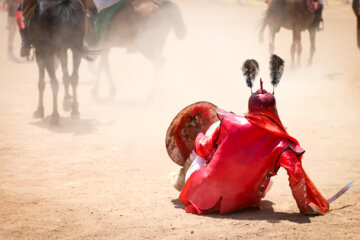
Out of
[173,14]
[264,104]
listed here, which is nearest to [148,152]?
[264,104]

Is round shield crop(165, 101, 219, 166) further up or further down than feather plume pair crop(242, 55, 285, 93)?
further down

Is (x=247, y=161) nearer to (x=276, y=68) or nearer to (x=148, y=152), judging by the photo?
(x=276, y=68)

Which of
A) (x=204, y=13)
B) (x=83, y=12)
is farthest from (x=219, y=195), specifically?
(x=204, y=13)

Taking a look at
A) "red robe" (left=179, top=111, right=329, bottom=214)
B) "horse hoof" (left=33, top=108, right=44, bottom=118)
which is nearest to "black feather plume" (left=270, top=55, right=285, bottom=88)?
"red robe" (left=179, top=111, right=329, bottom=214)

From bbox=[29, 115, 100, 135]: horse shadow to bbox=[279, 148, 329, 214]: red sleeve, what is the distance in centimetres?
481

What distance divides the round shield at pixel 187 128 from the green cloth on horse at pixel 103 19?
6.53 m

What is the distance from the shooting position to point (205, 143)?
4.34 meters

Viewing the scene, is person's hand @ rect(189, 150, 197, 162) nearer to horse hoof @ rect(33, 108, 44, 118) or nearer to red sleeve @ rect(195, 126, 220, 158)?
red sleeve @ rect(195, 126, 220, 158)

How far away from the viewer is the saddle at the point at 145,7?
11.0 metres

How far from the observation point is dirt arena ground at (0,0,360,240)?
4.26 meters

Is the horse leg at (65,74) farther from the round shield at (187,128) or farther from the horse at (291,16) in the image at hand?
the horse at (291,16)

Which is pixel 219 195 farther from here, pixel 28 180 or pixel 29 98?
pixel 29 98

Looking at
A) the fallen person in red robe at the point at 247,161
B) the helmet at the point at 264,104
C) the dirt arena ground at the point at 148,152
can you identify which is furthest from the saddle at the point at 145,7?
the helmet at the point at 264,104

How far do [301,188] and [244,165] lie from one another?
0.45 metres
